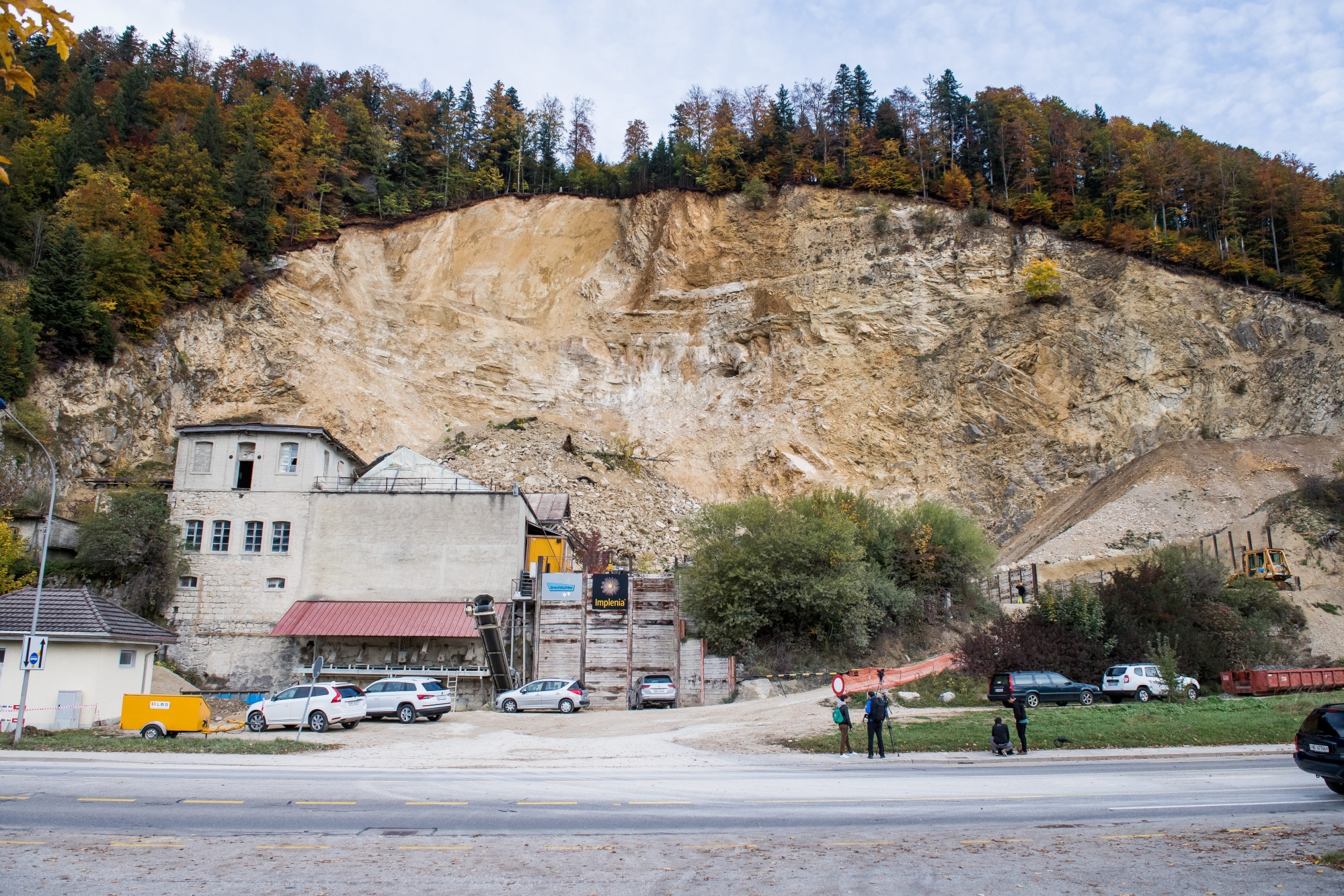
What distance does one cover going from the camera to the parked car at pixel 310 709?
21484 millimetres

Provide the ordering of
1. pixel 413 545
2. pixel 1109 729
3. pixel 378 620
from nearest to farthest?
pixel 1109 729
pixel 378 620
pixel 413 545

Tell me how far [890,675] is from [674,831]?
783 inches

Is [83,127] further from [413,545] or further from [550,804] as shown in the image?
[550,804]

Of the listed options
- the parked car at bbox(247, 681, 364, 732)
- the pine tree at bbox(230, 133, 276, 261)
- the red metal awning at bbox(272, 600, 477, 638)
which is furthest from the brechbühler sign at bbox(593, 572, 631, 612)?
the pine tree at bbox(230, 133, 276, 261)

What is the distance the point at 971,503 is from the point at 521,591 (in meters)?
31.5

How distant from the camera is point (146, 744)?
17.4m

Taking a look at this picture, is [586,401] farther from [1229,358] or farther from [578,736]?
[1229,358]

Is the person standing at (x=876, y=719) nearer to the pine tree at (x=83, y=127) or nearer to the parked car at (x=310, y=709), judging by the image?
the parked car at (x=310, y=709)

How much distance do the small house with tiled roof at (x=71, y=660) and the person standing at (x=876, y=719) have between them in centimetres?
1953

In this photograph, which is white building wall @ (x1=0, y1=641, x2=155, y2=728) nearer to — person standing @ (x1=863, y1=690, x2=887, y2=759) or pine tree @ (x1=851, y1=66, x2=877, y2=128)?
person standing @ (x1=863, y1=690, x2=887, y2=759)

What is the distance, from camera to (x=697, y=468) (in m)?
54.4

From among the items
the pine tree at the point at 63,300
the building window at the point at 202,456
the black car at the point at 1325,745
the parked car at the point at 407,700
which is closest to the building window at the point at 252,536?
the building window at the point at 202,456

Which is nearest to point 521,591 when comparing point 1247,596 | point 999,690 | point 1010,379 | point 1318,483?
point 999,690

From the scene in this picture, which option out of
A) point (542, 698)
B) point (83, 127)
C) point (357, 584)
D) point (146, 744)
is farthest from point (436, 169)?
point (146, 744)
